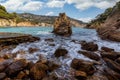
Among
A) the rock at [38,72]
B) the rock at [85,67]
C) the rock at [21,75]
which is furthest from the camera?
the rock at [85,67]

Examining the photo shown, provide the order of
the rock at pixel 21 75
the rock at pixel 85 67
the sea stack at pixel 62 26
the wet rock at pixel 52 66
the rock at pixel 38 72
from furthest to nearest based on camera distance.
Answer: the sea stack at pixel 62 26
the wet rock at pixel 52 66
the rock at pixel 85 67
the rock at pixel 21 75
the rock at pixel 38 72

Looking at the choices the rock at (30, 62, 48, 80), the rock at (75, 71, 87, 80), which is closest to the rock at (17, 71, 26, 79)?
the rock at (30, 62, 48, 80)

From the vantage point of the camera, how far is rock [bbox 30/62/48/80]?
15234 mm

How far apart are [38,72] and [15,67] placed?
85.0 inches

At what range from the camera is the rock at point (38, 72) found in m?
15.2

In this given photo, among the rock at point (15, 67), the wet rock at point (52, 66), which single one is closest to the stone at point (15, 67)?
the rock at point (15, 67)

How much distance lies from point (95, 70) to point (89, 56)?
3429 millimetres

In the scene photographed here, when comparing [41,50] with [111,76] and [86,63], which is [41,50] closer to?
[86,63]

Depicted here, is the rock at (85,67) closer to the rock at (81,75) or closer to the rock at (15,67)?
the rock at (81,75)

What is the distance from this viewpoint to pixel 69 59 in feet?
66.0

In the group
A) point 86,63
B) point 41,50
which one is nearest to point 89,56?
point 86,63

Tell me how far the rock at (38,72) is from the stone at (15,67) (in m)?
1.08

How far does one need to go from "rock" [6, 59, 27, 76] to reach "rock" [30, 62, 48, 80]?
108cm

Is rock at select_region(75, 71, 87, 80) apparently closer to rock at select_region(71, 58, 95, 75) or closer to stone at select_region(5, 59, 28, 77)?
rock at select_region(71, 58, 95, 75)
